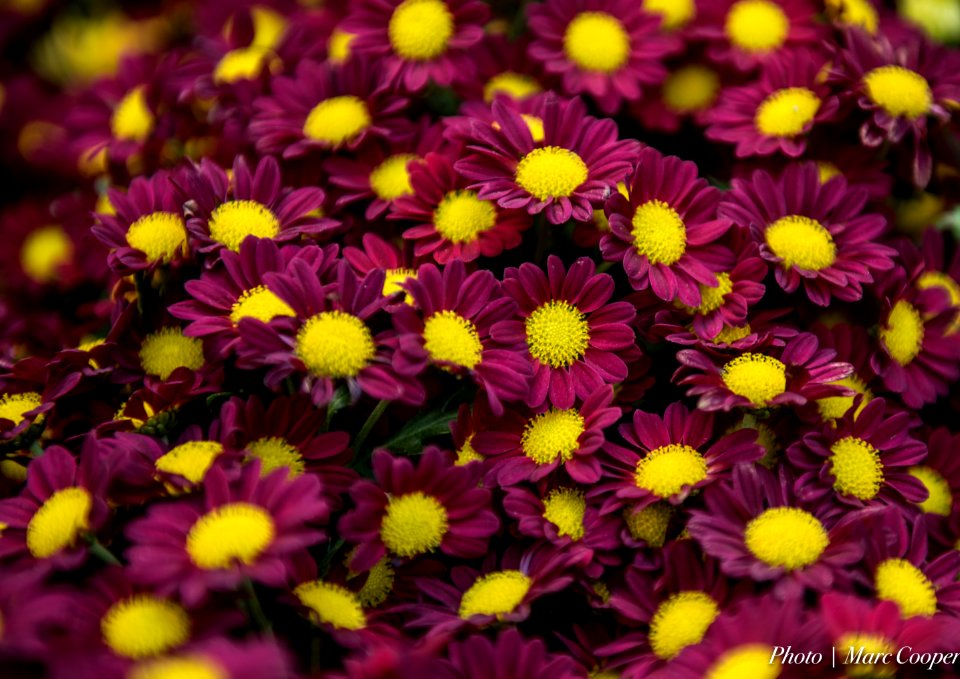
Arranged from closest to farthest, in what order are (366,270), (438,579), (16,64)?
(438,579) → (366,270) → (16,64)

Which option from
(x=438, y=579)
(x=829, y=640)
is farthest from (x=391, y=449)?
(x=829, y=640)

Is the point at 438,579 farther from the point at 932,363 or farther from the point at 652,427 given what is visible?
the point at 932,363

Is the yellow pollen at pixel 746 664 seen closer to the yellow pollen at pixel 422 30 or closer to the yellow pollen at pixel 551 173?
the yellow pollen at pixel 551 173

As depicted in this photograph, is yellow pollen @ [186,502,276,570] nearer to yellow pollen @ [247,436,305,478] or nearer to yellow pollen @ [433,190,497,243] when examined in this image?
yellow pollen @ [247,436,305,478]

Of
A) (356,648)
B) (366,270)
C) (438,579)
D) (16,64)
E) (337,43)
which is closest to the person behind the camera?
(356,648)

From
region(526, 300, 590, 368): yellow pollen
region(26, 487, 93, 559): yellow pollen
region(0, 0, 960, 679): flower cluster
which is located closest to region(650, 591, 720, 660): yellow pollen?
region(0, 0, 960, 679): flower cluster

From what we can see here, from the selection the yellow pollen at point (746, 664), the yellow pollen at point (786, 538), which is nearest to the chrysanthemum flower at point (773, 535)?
the yellow pollen at point (786, 538)
